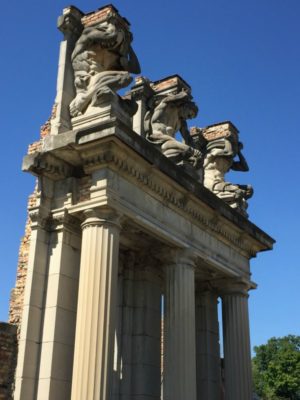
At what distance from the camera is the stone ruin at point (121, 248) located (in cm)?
1203

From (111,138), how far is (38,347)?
462 centimetres

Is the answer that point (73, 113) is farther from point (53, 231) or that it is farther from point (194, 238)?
point (194, 238)

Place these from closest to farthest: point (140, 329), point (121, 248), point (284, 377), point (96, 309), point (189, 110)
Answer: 1. point (96, 309)
2. point (140, 329)
3. point (121, 248)
4. point (189, 110)
5. point (284, 377)

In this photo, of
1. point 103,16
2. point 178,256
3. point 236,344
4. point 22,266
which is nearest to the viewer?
point 22,266

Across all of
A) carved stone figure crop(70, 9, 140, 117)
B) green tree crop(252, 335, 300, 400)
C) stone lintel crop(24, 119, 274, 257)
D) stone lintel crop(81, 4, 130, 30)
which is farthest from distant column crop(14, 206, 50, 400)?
green tree crop(252, 335, 300, 400)

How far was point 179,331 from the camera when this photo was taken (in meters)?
14.3

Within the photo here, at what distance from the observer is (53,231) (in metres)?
13.2

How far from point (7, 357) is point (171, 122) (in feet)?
26.5

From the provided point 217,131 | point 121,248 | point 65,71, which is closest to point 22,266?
point 121,248

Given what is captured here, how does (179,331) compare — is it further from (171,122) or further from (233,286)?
(171,122)

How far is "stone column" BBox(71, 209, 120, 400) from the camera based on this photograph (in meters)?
11.1

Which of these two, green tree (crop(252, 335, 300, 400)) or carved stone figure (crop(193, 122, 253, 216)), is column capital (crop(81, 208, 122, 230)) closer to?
carved stone figure (crop(193, 122, 253, 216))

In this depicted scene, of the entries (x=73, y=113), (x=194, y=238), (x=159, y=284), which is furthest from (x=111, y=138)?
(x=159, y=284)

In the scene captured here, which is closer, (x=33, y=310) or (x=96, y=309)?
(x=96, y=309)
